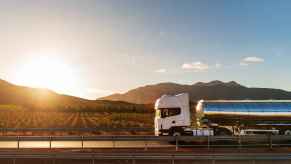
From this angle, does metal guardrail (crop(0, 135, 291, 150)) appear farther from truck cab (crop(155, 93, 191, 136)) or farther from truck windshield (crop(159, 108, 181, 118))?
truck windshield (crop(159, 108, 181, 118))

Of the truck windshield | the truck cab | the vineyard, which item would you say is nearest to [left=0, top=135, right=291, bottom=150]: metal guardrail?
the truck cab

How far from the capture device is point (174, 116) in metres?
35.7

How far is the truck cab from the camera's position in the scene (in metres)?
35.7

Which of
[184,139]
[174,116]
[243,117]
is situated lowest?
[184,139]

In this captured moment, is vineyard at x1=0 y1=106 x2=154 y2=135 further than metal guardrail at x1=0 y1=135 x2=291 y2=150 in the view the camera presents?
Yes

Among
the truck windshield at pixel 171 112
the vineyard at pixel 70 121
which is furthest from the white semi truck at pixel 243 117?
the vineyard at pixel 70 121

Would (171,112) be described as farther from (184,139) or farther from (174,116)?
(184,139)

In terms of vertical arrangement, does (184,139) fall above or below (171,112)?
below

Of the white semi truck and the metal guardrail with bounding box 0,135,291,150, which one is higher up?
the white semi truck

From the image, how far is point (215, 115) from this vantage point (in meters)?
37.4

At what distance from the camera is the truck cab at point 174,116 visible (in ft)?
117

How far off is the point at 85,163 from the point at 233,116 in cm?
1781

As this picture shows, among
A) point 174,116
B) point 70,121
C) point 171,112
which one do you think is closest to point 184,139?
point 174,116

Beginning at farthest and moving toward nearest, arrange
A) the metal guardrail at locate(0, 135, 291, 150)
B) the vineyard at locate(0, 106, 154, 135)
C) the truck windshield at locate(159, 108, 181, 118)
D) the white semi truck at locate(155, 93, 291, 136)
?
1. the vineyard at locate(0, 106, 154, 135)
2. the white semi truck at locate(155, 93, 291, 136)
3. the truck windshield at locate(159, 108, 181, 118)
4. the metal guardrail at locate(0, 135, 291, 150)
